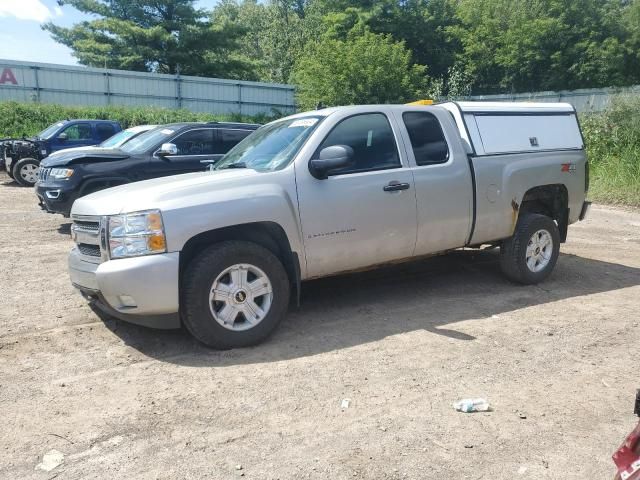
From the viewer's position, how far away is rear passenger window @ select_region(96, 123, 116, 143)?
→ 15.6 metres

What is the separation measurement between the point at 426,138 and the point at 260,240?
6.52 feet

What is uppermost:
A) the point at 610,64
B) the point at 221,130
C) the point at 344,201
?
the point at 610,64

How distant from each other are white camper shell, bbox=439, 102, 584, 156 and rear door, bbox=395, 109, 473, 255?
24 centimetres

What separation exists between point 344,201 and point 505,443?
236 cm

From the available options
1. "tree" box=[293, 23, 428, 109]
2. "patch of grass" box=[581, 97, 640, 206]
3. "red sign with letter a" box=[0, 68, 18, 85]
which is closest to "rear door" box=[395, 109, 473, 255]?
"patch of grass" box=[581, 97, 640, 206]

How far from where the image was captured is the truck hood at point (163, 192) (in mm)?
4188

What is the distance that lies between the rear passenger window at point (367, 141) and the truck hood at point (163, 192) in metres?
0.82

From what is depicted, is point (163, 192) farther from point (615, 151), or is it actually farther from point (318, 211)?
point (615, 151)

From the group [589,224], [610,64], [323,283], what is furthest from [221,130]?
[610,64]

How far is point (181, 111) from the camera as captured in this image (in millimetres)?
28297

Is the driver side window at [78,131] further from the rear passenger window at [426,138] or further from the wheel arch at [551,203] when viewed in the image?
the wheel arch at [551,203]

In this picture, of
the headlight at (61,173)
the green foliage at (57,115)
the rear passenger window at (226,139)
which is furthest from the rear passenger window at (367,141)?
the green foliage at (57,115)

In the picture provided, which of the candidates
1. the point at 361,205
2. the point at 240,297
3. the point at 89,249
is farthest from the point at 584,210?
the point at 89,249

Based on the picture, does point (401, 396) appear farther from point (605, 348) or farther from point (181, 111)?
point (181, 111)
